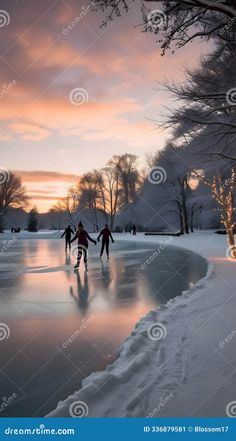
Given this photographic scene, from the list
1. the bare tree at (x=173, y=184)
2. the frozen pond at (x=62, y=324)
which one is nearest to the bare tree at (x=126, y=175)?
the bare tree at (x=173, y=184)

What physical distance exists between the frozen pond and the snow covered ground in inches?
11.8

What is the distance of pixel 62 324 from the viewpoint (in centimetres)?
629

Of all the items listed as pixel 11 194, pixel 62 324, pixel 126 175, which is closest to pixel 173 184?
pixel 126 175

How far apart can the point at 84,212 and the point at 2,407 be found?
78335 mm

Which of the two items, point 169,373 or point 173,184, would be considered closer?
point 169,373

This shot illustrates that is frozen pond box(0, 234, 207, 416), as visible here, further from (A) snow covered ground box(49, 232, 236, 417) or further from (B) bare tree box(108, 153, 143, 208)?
(B) bare tree box(108, 153, 143, 208)

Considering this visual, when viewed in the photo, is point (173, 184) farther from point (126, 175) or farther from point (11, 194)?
point (11, 194)

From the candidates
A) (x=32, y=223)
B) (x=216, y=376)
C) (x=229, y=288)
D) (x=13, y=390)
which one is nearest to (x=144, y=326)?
(x=216, y=376)

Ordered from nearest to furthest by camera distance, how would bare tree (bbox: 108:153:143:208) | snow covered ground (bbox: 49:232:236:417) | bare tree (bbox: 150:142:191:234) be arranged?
snow covered ground (bbox: 49:232:236:417) < bare tree (bbox: 150:142:191:234) < bare tree (bbox: 108:153:143:208)

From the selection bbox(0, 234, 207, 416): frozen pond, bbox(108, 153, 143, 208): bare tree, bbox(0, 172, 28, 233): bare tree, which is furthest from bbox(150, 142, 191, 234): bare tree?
bbox(0, 234, 207, 416): frozen pond

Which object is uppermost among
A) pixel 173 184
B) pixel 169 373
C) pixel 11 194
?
pixel 11 194

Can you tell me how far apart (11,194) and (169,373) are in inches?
2767

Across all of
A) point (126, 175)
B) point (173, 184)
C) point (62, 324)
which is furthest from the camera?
point (126, 175)

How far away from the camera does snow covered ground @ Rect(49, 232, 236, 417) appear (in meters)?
3.31
